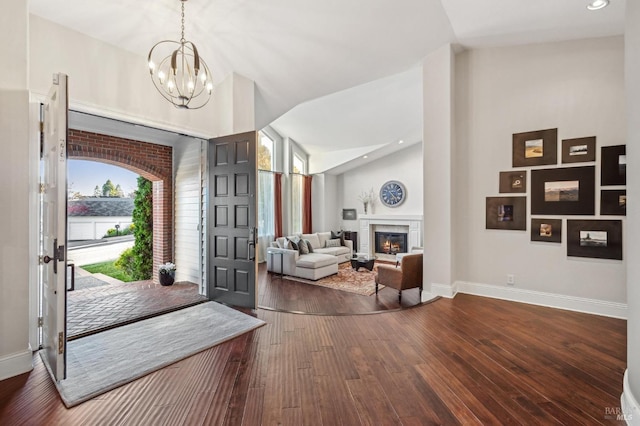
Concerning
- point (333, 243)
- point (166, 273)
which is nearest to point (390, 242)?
point (333, 243)

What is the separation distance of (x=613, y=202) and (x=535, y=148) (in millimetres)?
1031

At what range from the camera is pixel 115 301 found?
430 centimetres

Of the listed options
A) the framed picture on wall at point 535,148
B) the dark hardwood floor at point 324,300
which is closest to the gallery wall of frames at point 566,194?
the framed picture on wall at point 535,148

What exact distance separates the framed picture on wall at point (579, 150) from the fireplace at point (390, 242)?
5.96 metres

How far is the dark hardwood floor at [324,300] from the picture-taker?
460 cm

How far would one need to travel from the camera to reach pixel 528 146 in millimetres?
3807

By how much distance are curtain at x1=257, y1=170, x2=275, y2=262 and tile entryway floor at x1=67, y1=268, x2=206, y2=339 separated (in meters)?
3.23

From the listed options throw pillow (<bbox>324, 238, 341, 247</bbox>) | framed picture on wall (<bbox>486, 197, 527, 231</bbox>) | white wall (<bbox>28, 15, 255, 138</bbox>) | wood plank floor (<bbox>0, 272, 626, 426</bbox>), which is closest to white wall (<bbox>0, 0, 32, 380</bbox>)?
wood plank floor (<bbox>0, 272, 626, 426</bbox>)

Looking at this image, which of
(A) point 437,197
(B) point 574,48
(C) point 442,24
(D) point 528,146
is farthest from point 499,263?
(C) point 442,24

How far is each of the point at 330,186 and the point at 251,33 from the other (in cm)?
721

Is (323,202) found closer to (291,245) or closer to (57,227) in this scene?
(291,245)

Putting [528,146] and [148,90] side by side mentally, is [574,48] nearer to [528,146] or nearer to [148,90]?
[528,146]

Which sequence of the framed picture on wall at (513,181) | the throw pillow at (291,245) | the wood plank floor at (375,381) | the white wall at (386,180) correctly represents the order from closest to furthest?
the wood plank floor at (375,381) < the framed picture on wall at (513,181) < the throw pillow at (291,245) < the white wall at (386,180)

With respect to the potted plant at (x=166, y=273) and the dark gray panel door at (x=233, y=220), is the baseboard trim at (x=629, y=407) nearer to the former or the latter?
the dark gray panel door at (x=233, y=220)
